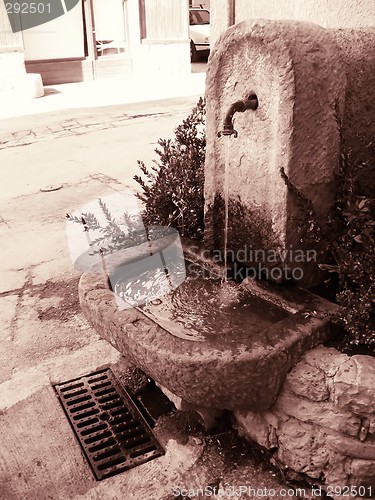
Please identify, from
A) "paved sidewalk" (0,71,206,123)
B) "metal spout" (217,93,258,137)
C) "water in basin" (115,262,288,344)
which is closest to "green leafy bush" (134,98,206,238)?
"water in basin" (115,262,288,344)

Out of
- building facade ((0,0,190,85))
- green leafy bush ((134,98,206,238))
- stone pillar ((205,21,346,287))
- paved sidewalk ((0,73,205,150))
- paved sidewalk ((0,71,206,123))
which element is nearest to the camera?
stone pillar ((205,21,346,287))

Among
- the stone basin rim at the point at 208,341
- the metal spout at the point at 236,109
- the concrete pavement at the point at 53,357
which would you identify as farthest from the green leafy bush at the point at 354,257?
the concrete pavement at the point at 53,357

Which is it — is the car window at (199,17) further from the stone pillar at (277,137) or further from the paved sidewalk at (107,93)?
the stone pillar at (277,137)

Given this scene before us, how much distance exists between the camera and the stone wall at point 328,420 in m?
2.00

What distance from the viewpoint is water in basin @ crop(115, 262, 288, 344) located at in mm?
2436

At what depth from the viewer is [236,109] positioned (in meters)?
2.42

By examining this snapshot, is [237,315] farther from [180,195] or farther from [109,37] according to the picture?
[109,37]

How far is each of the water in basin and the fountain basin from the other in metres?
0.06

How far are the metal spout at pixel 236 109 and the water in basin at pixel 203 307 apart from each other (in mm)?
814

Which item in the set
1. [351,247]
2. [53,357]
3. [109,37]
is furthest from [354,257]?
[109,37]

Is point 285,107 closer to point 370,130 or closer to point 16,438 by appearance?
point 370,130

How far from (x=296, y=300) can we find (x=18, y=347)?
5.96ft

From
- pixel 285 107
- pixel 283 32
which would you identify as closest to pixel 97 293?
pixel 285 107

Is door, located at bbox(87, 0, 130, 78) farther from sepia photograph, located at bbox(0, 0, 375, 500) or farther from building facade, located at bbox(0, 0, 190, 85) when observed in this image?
sepia photograph, located at bbox(0, 0, 375, 500)
